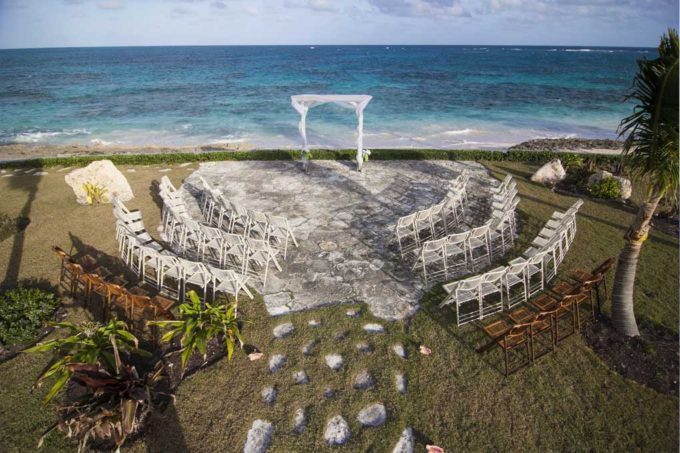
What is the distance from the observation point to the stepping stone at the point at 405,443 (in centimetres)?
409

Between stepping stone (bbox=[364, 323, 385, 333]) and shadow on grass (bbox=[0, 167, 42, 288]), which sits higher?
shadow on grass (bbox=[0, 167, 42, 288])

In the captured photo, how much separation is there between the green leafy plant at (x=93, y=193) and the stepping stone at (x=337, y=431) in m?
10.0

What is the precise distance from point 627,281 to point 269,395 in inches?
210

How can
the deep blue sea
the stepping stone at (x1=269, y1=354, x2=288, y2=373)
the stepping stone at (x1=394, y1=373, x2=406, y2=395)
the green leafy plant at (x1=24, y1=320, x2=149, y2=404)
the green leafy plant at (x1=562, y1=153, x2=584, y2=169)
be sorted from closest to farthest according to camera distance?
the green leafy plant at (x1=24, y1=320, x2=149, y2=404) → the stepping stone at (x1=394, y1=373, x2=406, y2=395) → the stepping stone at (x1=269, y1=354, x2=288, y2=373) → the green leafy plant at (x1=562, y1=153, x2=584, y2=169) → the deep blue sea

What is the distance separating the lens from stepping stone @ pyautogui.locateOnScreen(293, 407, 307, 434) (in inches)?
170

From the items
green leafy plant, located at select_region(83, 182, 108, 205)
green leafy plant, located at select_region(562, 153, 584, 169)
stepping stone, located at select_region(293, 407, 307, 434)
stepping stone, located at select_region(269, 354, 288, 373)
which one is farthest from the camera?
green leafy plant, located at select_region(562, 153, 584, 169)

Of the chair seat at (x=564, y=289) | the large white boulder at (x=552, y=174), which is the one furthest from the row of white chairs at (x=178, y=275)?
the large white boulder at (x=552, y=174)

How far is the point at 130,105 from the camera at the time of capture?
3706 centimetres

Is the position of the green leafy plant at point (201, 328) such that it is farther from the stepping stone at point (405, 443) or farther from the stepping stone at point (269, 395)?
the stepping stone at point (405, 443)

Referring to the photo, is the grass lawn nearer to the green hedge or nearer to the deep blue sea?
the green hedge

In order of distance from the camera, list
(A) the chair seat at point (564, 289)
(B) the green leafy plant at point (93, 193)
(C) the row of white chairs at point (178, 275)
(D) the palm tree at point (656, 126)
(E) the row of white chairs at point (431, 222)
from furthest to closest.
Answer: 1. (B) the green leafy plant at point (93, 193)
2. (E) the row of white chairs at point (431, 222)
3. (C) the row of white chairs at point (178, 275)
4. (A) the chair seat at point (564, 289)
5. (D) the palm tree at point (656, 126)

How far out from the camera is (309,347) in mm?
5516

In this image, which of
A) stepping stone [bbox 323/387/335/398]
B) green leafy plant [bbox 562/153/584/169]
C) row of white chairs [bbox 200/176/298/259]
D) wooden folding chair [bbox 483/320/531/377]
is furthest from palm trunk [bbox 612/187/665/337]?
green leafy plant [bbox 562/153/584/169]

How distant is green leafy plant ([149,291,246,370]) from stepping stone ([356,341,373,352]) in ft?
5.64
